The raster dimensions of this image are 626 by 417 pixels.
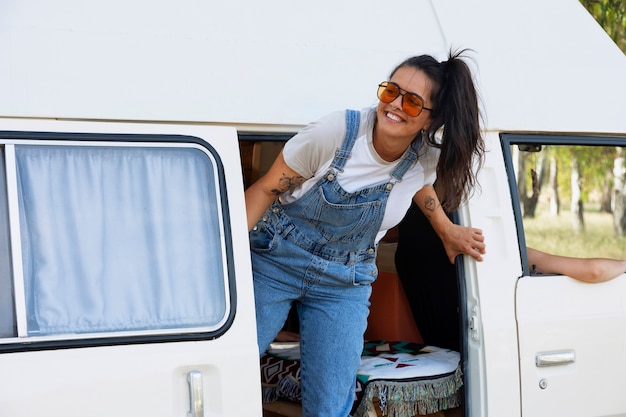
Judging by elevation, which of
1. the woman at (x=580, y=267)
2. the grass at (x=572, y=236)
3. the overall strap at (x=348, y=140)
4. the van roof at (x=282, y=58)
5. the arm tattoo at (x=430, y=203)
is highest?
the van roof at (x=282, y=58)

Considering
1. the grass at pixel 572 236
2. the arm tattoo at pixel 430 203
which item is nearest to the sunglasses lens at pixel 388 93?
the arm tattoo at pixel 430 203

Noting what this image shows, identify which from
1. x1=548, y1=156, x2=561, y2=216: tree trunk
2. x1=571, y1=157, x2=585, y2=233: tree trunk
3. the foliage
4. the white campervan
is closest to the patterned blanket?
the white campervan

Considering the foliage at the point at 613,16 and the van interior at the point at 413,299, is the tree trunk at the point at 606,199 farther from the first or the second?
the van interior at the point at 413,299

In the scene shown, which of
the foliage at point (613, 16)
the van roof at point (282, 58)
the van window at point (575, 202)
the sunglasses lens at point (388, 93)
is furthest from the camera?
the van window at point (575, 202)

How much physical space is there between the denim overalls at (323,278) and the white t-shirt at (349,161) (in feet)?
0.10

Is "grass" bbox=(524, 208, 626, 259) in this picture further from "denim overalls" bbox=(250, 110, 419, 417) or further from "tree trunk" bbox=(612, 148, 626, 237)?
"denim overalls" bbox=(250, 110, 419, 417)

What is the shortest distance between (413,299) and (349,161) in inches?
52.0

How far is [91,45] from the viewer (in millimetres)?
2787

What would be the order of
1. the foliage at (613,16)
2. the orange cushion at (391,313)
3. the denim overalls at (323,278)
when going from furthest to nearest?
1. the foliage at (613,16)
2. the orange cushion at (391,313)
3. the denim overalls at (323,278)

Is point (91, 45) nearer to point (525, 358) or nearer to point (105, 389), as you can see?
point (105, 389)

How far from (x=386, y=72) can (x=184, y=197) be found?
0.95 meters

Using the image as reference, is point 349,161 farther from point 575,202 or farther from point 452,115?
point 575,202

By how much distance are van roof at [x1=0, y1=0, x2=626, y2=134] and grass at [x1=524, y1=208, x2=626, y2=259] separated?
8889 millimetres

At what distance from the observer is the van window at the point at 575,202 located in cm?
1266
